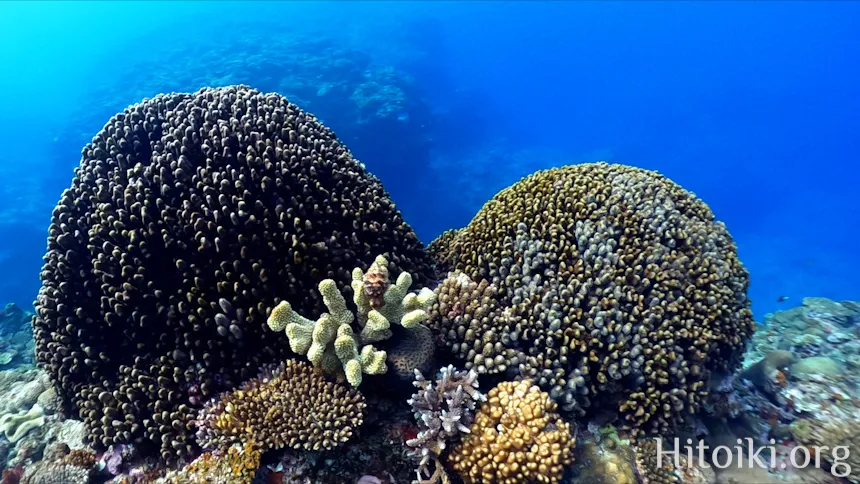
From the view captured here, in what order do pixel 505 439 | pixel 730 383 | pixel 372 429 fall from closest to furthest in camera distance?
pixel 505 439
pixel 372 429
pixel 730 383

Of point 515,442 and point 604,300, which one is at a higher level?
point 604,300

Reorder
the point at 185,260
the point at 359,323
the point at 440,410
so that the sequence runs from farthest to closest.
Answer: the point at 185,260
the point at 359,323
the point at 440,410

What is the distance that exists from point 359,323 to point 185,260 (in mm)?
1988

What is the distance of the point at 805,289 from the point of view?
54.1 metres

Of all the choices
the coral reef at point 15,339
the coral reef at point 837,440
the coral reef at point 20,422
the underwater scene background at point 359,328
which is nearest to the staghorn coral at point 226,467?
the underwater scene background at point 359,328

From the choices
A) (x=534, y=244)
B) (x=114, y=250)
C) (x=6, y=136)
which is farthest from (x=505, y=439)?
(x=6, y=136)

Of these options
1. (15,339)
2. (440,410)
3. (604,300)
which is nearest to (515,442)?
(440,410)

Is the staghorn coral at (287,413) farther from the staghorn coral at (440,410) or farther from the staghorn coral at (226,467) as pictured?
the staghorn coral at (440,410)

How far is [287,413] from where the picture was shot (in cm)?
451

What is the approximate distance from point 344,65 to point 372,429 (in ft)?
150

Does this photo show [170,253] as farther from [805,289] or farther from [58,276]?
[805,289]

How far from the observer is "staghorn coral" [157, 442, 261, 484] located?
437 centimetres

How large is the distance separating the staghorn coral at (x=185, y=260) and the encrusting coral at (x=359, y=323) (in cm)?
52

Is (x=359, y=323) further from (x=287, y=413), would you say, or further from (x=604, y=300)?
(x=604, y=300)
